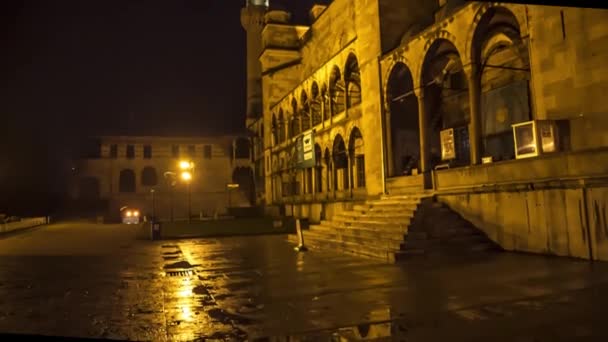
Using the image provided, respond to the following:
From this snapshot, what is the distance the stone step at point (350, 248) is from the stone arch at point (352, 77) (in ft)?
36.8

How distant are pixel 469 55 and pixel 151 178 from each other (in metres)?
57.2

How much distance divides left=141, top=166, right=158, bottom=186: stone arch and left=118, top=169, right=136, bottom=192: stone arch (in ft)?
6.35

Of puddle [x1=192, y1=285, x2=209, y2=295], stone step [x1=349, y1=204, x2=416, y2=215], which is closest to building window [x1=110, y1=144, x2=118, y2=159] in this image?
stone step [x1=349, y1=204, x2=416, y2=215]

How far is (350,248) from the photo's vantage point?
1489 centimetres

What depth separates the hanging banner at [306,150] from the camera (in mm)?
27234

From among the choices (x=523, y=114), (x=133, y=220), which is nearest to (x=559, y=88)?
(x=523, y=114)

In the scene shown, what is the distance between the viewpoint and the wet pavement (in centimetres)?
571

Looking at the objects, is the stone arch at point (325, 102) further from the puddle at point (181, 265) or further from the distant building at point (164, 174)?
the distant building at point (164, 174)

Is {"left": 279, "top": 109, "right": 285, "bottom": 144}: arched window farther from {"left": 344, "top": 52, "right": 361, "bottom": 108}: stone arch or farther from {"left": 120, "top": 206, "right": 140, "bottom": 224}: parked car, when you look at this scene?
{"left": 120, "top": 206, "right": 140, "bottom": 224}: parked car

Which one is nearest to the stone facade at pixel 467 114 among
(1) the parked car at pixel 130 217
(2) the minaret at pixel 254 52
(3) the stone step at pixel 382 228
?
(3) the stone step at pixel 382 228

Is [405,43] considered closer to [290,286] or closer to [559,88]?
[559,88]

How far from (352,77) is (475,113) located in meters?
14.1

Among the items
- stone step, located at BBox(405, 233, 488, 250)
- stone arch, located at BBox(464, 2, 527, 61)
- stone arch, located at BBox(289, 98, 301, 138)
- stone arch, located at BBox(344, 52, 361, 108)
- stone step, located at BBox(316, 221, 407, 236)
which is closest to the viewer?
stone step, located at BBox(405, 233, 488, 250)

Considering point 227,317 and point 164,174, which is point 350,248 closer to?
point 227,317
